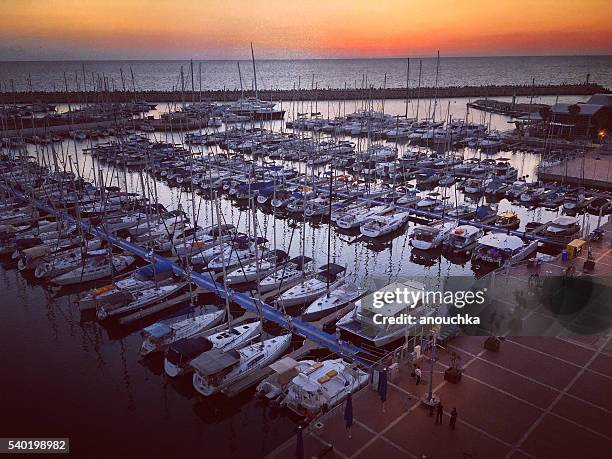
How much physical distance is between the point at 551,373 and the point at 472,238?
740 inches

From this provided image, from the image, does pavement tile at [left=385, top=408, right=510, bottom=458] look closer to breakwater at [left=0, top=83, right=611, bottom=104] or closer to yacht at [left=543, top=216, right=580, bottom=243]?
yacht at [left=543, top=216, right=580, bottom=243]

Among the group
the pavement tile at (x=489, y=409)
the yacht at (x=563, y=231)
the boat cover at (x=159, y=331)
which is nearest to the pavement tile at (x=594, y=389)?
the pavement tile at (x=489, y=409)

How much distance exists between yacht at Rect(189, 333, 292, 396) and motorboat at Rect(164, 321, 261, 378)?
0.60 metres

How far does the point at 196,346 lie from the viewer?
21.8 metres

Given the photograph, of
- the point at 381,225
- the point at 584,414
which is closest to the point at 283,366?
the point at 584,414

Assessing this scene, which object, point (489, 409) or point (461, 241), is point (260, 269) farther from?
point (489, 409)

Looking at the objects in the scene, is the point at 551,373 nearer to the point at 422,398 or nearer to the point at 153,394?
the point at 422,398

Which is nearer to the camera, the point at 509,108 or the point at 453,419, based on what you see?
the point at 453,419

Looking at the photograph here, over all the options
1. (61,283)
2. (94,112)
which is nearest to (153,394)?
(61,283)

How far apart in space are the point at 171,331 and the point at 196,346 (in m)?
2.83

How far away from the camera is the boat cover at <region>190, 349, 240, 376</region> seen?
2022 centimetres

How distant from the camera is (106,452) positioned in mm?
18609

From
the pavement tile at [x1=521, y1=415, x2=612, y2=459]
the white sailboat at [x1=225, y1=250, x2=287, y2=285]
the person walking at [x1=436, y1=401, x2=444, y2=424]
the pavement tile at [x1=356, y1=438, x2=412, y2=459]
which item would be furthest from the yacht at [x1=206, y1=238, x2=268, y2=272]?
the pavement tile at [x1=521, y1=415, x2=612, y2=459]

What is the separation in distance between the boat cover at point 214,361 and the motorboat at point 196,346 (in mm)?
585
